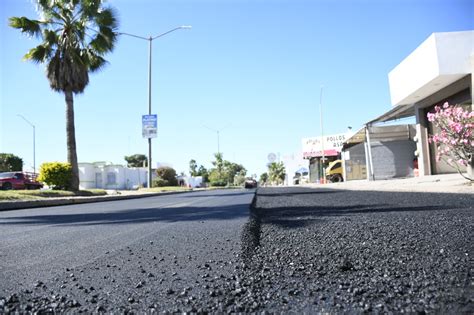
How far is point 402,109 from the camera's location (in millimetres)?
25859

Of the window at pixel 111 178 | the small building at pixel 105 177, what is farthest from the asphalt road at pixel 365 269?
the window at pixel 111 178

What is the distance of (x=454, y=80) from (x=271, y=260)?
19026 mm

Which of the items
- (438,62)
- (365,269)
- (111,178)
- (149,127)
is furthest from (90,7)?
(111,178)

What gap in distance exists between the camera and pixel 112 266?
3695 mm

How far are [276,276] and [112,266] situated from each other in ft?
4.92

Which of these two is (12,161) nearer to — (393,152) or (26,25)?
(26,25)

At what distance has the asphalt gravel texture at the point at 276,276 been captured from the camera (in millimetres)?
2463

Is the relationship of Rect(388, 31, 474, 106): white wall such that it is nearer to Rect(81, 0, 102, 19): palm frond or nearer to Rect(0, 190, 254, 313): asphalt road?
Rect(0, 190, 254, 313): asphalt road

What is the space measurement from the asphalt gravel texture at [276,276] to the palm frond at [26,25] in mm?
19549

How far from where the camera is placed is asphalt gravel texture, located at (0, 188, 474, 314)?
2.46m

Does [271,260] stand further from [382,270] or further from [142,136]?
[142,136]

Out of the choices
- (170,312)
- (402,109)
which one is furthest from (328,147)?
(170,312)

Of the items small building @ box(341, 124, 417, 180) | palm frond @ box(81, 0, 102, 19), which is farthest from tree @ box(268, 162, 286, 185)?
palm frond @ box(81, 0, 102, 19)

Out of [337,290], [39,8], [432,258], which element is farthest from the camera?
[39,8]
